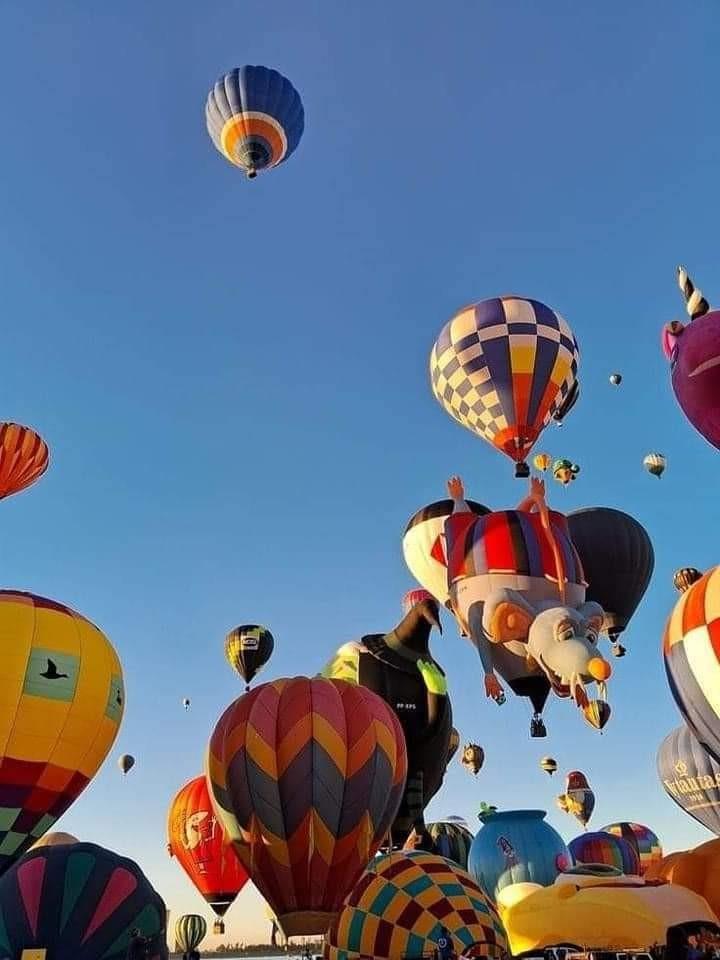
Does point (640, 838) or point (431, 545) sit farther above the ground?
point (431, 545)

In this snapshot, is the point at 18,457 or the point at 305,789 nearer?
the point at 305,789

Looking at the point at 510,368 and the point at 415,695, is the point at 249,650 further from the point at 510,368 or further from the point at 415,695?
the point at 510,368

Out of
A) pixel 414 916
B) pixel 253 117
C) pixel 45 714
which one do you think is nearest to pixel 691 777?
pixel 414 916

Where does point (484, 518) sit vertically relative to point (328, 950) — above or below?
above

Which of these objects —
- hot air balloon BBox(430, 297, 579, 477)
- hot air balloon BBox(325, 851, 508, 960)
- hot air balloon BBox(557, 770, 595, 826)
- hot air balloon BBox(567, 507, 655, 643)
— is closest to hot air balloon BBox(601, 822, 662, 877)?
hot air balloon BBox(557, 770, 595, 826)

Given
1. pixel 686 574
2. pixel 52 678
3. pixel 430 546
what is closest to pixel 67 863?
pixel 52 678

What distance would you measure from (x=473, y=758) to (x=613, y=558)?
13332 mm

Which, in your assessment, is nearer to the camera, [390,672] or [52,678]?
[52,678]

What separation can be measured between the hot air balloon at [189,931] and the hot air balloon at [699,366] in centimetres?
1796

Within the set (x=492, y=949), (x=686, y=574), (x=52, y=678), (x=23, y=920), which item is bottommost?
(x=492, y=949)

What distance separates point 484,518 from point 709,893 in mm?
5664

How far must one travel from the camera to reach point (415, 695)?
45.5ft

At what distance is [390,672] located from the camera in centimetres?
1395

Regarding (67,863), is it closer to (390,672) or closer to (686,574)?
(390,672)
